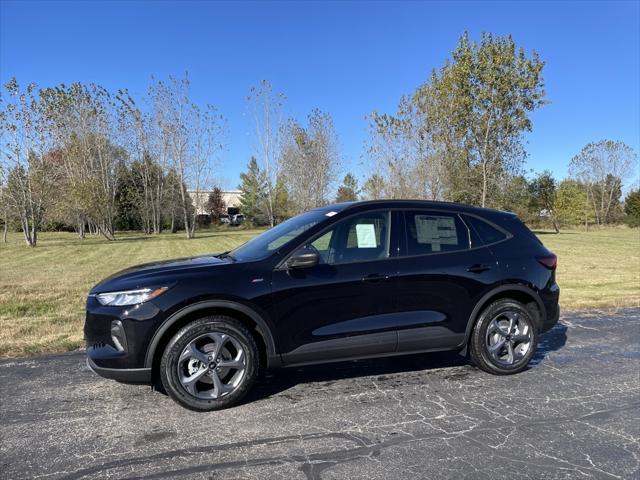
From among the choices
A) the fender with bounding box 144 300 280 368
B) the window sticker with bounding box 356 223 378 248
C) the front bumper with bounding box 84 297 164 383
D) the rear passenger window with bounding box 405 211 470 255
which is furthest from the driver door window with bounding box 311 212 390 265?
the front bumper with bounding box 84 297 164 383

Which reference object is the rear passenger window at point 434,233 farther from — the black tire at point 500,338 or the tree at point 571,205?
the tree at point 571,205

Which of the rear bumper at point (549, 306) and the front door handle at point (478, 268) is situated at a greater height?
the front door handle at point (478, 268)

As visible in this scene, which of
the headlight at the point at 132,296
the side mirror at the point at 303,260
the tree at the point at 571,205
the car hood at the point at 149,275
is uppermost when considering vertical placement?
the tree at the point at 571,205

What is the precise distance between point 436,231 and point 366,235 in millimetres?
744

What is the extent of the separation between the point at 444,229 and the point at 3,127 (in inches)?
1179

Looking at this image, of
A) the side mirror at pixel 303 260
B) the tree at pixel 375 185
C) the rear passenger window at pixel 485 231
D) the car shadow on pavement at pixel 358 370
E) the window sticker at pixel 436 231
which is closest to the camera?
the side mirror at pixel 303 260

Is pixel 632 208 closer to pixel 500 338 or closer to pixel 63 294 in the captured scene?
pixel 500 338

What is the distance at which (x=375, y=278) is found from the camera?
4082 mm

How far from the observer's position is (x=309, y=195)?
3425 cm

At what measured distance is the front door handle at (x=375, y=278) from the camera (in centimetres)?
406

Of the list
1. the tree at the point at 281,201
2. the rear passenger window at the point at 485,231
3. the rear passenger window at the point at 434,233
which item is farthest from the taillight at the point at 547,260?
the tree at the point at 281,201

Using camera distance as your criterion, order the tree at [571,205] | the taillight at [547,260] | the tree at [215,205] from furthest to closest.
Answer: the tree at [215,205] → the tree at [571,205] → the taillight at [547,260]

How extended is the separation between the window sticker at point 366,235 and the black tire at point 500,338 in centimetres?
134

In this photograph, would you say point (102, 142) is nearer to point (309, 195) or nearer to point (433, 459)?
point (309, 195)
